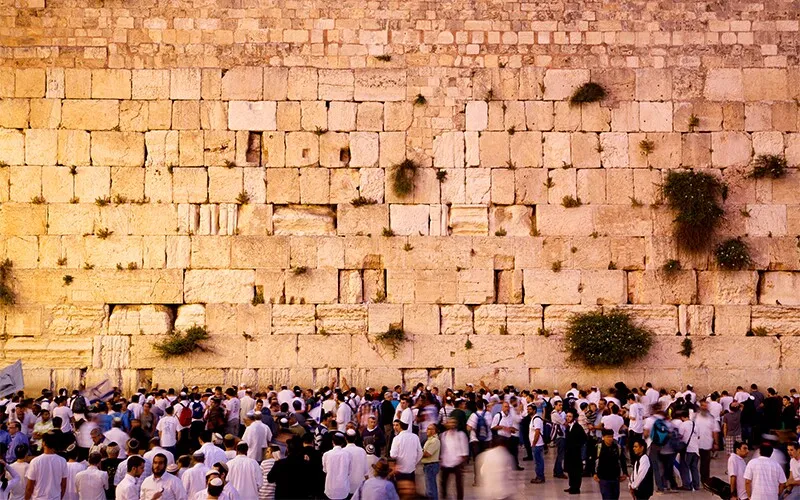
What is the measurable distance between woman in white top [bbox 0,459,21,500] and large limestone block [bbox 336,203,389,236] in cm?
958

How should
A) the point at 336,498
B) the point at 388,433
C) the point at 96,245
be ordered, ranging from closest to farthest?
the point at 336,498
the point at 388,433
the point at 96,245

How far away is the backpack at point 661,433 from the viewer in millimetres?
12737

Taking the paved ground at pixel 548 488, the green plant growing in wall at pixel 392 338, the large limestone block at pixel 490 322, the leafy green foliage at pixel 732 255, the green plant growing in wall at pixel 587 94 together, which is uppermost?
the green plant growing in wall at pixel 587 94

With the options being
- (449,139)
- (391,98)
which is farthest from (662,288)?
(391,98)

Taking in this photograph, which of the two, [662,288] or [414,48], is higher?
[414,48]

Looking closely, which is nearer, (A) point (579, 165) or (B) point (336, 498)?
(B) point (336, 498)

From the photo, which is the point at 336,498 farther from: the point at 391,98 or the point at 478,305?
the point at 391,98

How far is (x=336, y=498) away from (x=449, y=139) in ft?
31.7

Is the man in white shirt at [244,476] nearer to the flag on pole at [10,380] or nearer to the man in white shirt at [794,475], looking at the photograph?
the man in white shirt at [794,475]

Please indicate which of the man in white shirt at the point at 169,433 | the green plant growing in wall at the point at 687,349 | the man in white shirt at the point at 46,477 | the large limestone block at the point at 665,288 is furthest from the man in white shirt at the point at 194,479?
the green plant growing in wall at the point at 687,349

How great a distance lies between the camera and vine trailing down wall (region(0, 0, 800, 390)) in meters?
18.2

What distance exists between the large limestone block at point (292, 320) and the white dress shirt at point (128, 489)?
9325 mm

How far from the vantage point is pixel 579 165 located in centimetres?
1878

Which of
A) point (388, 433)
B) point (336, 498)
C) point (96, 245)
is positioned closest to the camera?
point (336, 498)
